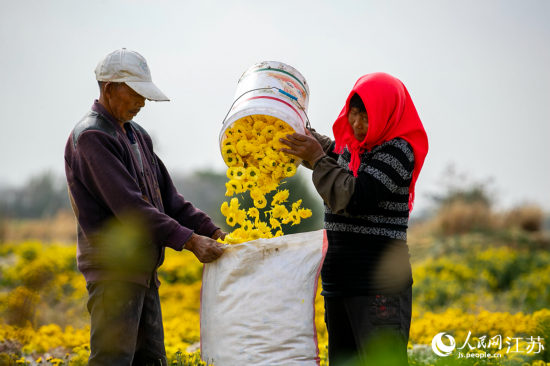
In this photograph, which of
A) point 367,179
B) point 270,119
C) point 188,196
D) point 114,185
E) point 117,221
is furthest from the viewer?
point 188,196

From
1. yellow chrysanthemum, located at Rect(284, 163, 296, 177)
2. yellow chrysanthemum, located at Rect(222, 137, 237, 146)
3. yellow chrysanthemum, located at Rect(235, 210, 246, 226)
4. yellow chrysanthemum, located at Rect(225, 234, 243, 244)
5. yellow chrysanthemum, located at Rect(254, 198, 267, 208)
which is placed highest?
yellow chrysanthemum, located at Rect(222, 137, 237, 146)

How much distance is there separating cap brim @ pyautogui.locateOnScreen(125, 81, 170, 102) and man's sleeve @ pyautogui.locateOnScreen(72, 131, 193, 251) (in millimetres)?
272

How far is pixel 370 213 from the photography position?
2.15 metres

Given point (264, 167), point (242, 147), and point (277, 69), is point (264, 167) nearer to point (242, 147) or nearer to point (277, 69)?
point (242, 147)

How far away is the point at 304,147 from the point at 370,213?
1.43 feet

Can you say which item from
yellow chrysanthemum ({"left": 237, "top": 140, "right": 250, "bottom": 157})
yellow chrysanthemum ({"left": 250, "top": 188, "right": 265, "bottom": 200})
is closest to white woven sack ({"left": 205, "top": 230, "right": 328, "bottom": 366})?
yellow chrysanthemum ({"left": 250, "top": 188, "right": 265, "bottom": 200})

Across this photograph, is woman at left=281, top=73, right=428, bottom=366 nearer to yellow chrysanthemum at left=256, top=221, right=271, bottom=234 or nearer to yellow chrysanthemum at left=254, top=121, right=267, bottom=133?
yellow chrysanthemum at left=254, top=121, right=267, bottom=133

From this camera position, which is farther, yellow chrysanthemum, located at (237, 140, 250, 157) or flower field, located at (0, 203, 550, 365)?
flower field, located at (0, 203, 550, 365)

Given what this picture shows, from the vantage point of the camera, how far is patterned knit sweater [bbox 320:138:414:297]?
205cm

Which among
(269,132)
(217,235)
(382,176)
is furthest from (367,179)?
(217,235)

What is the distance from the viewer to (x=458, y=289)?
21.5 feet

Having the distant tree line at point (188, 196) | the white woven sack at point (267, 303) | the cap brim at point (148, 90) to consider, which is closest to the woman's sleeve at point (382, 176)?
the white woven sack at point (267, 303)

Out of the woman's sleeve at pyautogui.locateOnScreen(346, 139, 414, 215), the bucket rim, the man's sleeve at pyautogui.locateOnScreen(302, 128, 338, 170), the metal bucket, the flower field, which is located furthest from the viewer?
the flower field

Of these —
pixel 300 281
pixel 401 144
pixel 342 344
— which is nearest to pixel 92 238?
pixel 300 281
